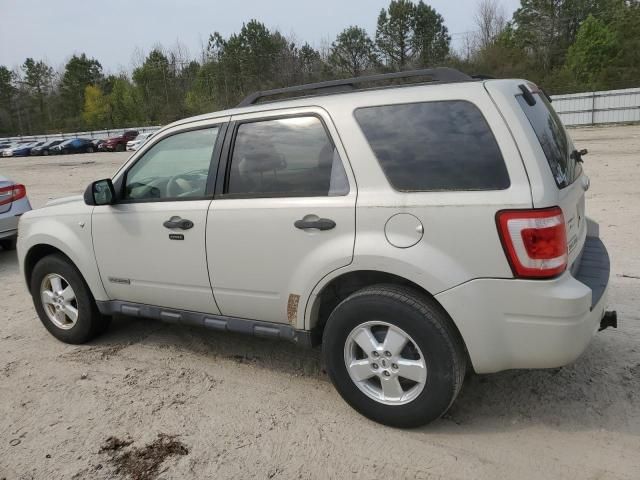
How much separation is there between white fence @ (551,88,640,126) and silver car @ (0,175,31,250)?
99.9 ft

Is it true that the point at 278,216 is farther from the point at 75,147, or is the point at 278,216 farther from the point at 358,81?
the point at 75,147

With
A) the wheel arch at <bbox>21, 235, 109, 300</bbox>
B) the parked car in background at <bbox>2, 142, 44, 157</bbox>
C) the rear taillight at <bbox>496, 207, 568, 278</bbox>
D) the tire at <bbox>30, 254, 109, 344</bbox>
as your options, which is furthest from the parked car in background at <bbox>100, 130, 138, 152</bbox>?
the rear taillight at <bbox>496, 207, 568, 278</bbox>

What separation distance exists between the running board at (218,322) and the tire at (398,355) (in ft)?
0.83

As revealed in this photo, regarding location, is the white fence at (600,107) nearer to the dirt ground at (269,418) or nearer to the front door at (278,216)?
the dirt ground at (269,418)

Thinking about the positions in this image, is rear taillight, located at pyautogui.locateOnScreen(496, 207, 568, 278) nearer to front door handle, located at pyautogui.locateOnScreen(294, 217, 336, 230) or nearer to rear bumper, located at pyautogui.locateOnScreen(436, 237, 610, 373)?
rear bumper, located at pyautogui.locateOnScreen(436, 237, 610, 373)

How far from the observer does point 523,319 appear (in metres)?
2.77

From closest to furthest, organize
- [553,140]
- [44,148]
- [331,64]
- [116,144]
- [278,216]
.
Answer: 1. [553,140]
2. [278,216]
3. [116,144]
4. [44,148]
5. [331,64]

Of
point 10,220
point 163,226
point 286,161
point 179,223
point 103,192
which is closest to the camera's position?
point 286,161

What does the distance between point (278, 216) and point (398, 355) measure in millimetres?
1082

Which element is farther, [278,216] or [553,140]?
[278,216]

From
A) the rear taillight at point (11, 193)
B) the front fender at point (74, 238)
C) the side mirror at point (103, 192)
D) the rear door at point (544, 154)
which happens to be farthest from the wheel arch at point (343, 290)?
the rear taillight at point (11, 193)

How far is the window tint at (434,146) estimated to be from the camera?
111 inches

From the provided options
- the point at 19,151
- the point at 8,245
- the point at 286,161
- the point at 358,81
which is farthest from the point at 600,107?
the point at 19,151

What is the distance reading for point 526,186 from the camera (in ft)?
8.88
